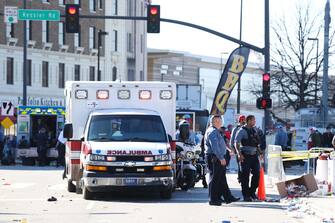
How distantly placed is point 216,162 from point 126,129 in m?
2.76

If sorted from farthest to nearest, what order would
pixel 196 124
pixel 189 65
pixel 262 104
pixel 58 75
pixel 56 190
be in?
pixel 189 65 → pixel 58 75 → pixel 196 124 → pixel 262 104 → pixel 56 190

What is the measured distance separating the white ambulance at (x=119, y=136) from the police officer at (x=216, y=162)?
1.41 metres

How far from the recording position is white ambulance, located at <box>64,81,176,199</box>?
1683 centimetres

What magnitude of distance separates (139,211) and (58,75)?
50705mm

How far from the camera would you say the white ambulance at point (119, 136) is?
1683 cm

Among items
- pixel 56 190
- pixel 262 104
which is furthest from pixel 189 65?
pixel 56 190

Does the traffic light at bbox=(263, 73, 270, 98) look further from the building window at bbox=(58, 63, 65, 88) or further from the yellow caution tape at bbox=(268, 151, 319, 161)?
the building window at bbox=(58, 63, 65, 88)

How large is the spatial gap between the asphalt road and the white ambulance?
0.47m

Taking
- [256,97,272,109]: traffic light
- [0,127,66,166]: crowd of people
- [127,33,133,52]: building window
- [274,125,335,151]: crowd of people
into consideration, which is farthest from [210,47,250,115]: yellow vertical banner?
[127,33,133,52]: building window

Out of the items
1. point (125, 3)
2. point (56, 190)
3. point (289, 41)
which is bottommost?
point (56, 190)

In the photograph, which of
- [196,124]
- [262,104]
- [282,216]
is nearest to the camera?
[282,216]

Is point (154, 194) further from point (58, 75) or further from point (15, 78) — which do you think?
point (58, 75)

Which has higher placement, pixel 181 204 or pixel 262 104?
pixel 262 104

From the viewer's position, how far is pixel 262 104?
27859 millimetres
